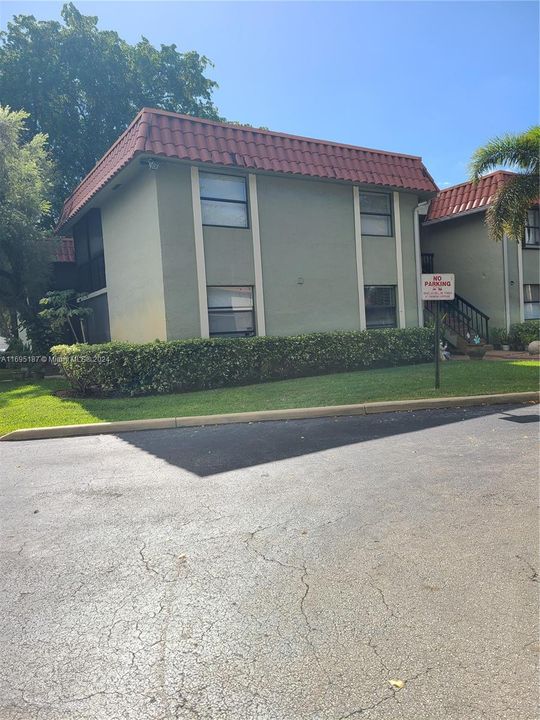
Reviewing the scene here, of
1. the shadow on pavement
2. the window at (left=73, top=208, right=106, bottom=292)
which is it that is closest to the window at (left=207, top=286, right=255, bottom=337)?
the shadow on pavement

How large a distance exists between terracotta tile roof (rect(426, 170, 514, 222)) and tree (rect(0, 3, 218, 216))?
14777mm

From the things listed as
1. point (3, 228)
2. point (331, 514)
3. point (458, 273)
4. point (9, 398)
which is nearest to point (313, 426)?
point (331, 514)

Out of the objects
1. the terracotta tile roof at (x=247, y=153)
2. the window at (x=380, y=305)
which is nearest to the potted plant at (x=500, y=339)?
the window at (x=380, y=305)

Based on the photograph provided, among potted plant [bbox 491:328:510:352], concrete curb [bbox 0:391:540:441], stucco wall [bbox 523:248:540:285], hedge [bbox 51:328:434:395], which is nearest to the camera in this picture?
concrete curb [bbox 0:391:540:441]

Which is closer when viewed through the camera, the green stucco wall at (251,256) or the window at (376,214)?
the green stucco wall at (251,256)

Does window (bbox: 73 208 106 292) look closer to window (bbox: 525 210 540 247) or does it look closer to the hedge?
the hedge

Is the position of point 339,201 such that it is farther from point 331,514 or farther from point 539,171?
point 331,514

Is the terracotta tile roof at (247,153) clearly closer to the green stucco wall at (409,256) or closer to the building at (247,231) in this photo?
the building at (247,231)

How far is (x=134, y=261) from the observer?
13.3 m

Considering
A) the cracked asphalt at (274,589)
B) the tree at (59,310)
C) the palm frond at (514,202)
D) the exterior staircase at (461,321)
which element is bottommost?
the cracked asphalt at (274,589)

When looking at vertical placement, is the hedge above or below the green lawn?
above

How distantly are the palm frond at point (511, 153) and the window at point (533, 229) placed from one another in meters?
7.13

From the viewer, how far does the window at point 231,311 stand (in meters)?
12.6

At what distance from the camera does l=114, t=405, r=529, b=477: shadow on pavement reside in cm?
596
